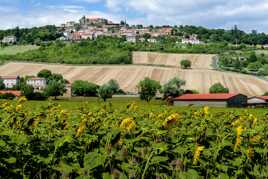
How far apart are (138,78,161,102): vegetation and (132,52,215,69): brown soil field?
37.7 m

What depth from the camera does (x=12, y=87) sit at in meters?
128

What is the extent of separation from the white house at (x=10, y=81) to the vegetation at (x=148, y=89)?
105 ft

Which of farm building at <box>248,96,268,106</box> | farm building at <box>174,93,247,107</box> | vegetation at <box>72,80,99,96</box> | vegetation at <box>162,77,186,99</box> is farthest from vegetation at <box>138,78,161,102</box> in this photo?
farm building at <box>248,96,268,106</box>

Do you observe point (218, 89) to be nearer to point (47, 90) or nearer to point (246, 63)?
point (47, 90)

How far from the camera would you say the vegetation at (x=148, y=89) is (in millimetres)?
108844

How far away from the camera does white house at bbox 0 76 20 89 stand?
422 feet

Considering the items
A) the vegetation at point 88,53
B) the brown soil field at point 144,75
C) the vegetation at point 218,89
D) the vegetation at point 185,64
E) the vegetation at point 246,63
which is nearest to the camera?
the vegetation at point 218,89

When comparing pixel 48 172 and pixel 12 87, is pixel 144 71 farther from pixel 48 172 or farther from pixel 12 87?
pixel 48 172

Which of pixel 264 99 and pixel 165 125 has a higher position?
pixel 165 125

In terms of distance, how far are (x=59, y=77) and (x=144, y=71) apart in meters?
21.0

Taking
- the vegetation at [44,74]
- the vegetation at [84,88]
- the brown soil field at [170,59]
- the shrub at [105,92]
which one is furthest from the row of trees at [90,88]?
the brown soil field at [170,59]

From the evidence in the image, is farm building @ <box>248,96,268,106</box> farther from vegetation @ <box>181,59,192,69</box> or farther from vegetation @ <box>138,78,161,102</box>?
vegetation @ <box>181,59,192,69</box>

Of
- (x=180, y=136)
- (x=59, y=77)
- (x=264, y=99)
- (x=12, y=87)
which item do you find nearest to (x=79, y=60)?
(x=59, y=77)

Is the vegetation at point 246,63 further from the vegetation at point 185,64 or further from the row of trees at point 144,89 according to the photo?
the row of trees at point 144,89
